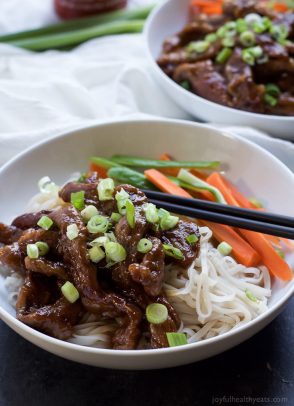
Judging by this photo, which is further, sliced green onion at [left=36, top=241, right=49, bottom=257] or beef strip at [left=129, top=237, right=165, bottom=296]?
sliced green onion at [left=36, top=241, right=49, bottom=257]

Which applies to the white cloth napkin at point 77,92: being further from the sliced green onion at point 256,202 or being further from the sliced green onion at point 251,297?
the sliced green onion at point 251,297

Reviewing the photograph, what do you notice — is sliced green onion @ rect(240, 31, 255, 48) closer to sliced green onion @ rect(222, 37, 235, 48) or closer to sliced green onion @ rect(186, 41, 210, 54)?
sliced green onion @ rect(222, 37, 235, 48)

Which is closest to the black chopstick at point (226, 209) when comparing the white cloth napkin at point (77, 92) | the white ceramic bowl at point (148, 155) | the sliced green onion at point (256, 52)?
the white ceramic bowl at point (148, 155)

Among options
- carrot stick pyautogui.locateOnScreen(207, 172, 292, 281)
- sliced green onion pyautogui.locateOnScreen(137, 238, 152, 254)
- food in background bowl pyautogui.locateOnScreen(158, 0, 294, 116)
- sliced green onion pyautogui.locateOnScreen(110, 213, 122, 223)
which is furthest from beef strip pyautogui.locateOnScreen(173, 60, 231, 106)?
sliced green onion pyautogui.locateOnScreen(137, 238, 152, 254)

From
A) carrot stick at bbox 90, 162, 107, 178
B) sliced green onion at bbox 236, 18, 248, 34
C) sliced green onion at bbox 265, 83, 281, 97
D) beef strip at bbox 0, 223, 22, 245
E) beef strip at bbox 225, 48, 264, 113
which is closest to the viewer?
beef strip at bbox 0, 223, 22, 245

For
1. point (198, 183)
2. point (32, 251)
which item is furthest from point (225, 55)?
point (32, 251)

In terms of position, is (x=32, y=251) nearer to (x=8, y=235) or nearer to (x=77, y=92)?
(x=8, y=235)

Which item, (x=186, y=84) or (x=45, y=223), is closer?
(x=45, y=223)
